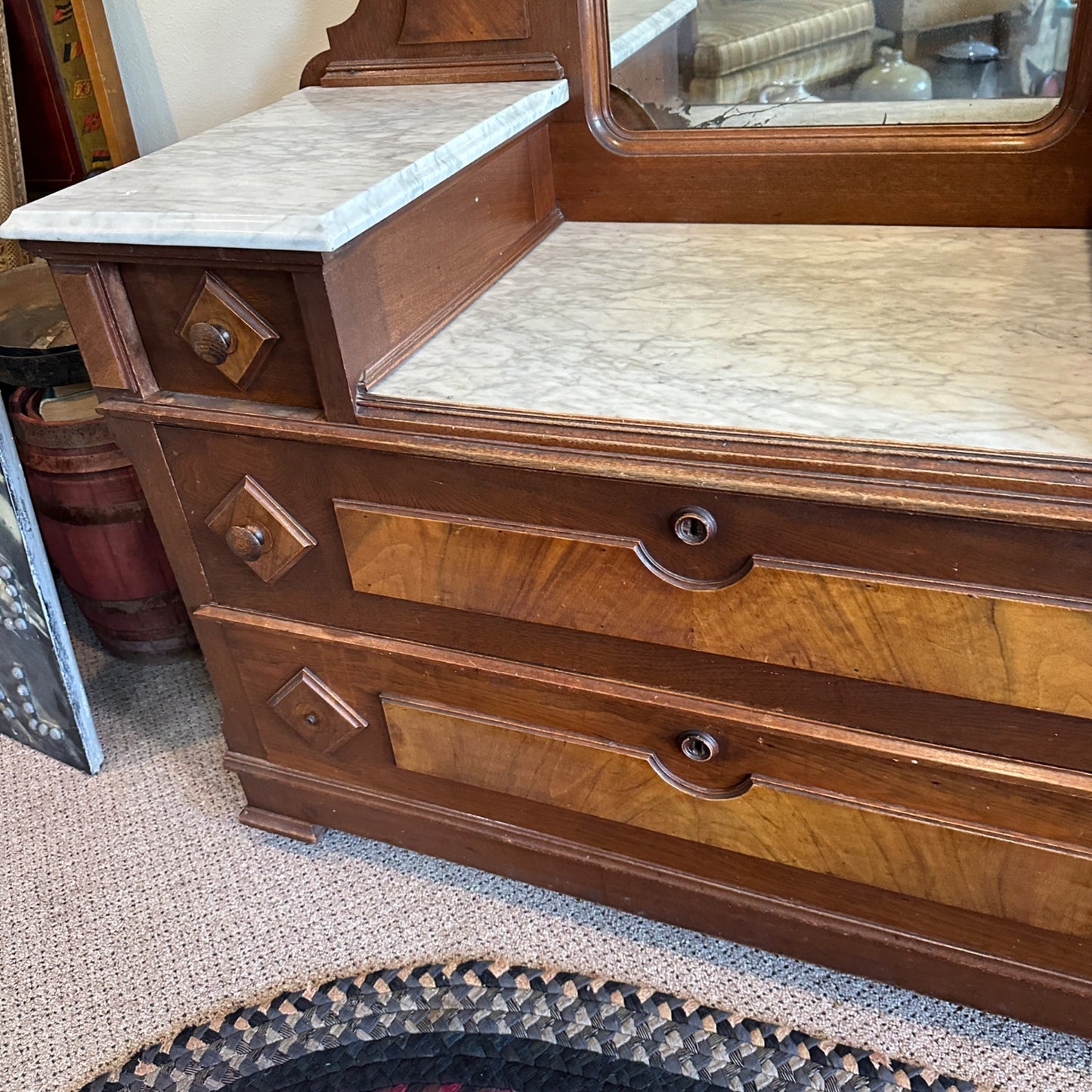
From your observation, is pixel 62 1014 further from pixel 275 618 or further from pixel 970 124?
pixel 970 124

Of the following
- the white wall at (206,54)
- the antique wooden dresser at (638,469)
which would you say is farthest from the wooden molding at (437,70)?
the white wall at (206,54)

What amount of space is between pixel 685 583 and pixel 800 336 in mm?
292

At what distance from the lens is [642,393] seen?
1.01 meters

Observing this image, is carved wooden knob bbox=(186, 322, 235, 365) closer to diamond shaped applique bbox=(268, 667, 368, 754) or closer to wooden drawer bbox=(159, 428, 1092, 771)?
wooden drawer bbox=(159, 428, 1092, 771)

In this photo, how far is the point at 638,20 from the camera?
1315mm

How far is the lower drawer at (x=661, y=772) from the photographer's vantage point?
105cm

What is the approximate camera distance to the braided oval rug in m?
1.24

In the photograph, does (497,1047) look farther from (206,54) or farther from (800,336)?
(206,54)

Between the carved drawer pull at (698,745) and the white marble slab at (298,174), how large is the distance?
0.65 metres

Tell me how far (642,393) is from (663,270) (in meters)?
0.33

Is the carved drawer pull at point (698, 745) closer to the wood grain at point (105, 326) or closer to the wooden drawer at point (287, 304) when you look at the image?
the wooden drawer at point (287, 304)

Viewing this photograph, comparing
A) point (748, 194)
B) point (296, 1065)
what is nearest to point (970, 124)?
point (748, 194)

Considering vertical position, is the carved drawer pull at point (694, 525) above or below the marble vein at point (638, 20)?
below

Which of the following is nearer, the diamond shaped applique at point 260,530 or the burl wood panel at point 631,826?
the burl wood panel at point 631,826
